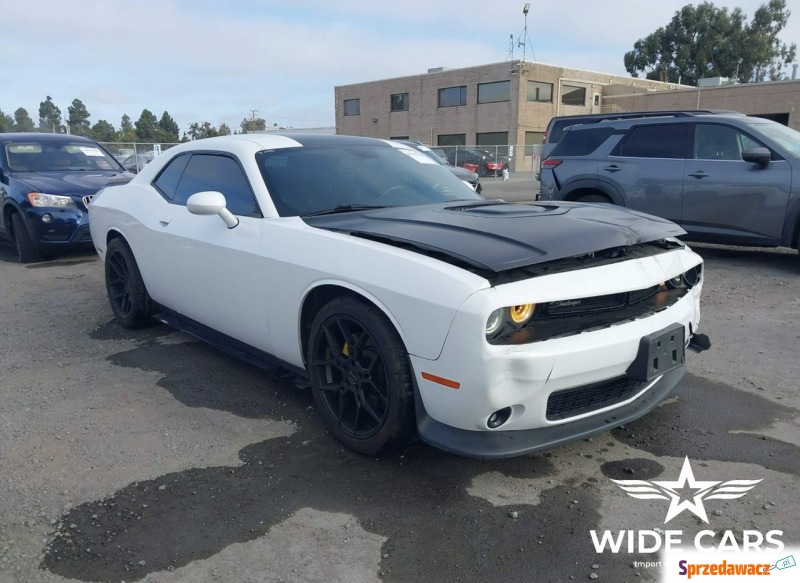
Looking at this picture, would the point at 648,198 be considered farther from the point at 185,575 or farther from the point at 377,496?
the point at 185,575

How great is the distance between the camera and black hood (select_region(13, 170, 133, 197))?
8.34 meters

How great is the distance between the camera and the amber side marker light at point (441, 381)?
262cm

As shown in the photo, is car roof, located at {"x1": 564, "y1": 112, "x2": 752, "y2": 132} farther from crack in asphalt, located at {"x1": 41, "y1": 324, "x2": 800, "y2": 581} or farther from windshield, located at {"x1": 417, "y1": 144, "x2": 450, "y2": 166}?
crack in asphalt, located at {"x1": 41, "y1": 324, "x2": 800, "y2": 581}

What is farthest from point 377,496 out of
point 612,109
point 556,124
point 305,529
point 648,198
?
point 612,109

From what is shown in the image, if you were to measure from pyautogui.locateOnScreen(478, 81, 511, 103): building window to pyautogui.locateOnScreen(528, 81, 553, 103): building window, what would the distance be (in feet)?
4.42

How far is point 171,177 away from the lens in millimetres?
4867

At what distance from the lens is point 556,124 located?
36.9ft

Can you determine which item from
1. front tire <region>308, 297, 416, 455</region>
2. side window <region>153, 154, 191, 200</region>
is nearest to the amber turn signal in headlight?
front tire <region>308, 297, 416, 455</region>

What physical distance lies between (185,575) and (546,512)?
145 cm

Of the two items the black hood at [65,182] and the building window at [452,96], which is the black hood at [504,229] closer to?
the black hood at [65,182]

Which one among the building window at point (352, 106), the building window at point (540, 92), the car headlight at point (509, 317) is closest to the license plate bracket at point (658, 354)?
the car headlight at point (509, 317)

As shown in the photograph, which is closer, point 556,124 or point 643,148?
point 643,148

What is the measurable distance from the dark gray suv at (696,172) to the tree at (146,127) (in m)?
68.6

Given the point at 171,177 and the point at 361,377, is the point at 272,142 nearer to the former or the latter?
the point at 171,177
